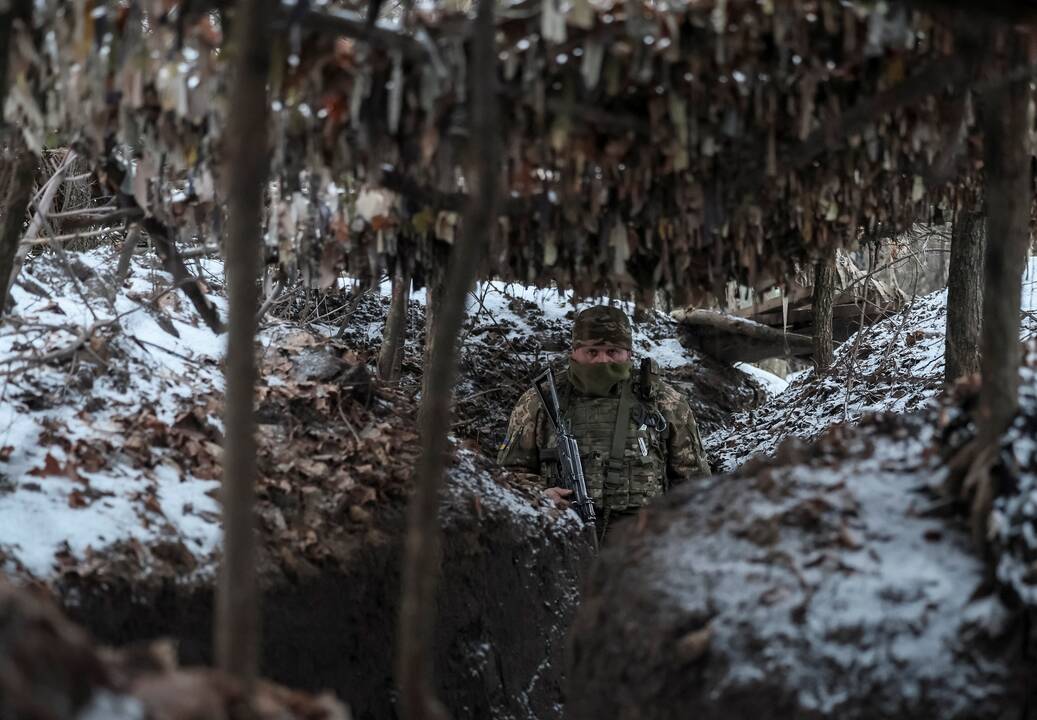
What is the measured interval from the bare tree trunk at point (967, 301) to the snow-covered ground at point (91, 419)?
485 cm

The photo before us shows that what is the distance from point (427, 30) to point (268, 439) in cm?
314

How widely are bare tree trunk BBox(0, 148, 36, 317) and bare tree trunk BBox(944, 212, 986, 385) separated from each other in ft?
18.4

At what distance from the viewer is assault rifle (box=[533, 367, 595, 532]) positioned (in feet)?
23.0

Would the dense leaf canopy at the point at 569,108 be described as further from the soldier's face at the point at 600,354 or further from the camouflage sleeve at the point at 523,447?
the camouflage sleeve at the point at 523,447

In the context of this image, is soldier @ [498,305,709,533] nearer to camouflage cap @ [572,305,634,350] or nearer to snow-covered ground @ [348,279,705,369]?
camouflage cap @ [572,305,634,350]

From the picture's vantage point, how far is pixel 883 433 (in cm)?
372

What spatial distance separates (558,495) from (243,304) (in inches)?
185

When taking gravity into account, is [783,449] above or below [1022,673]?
above

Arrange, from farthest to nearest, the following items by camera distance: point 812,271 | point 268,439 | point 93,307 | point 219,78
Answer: point 812,271
point 93,307
point 268,439
point 219,78

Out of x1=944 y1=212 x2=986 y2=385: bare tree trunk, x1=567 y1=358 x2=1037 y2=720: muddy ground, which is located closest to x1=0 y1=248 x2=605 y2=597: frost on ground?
x1=567 y1=358 x2=1037 y2=720: muddy ground

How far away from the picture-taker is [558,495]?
6930mm

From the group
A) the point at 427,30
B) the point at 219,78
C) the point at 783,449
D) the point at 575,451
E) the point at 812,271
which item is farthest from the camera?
the point at 812,271

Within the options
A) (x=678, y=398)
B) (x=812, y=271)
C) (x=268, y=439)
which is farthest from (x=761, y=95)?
(x=812, y=271)

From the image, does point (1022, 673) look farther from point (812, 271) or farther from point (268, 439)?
point (812, 271)
